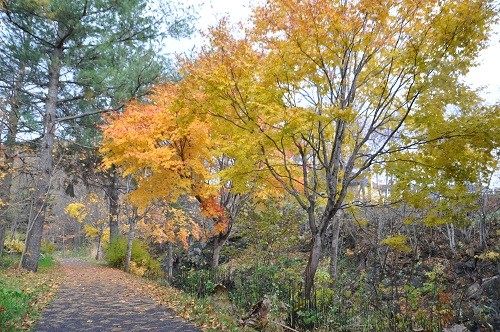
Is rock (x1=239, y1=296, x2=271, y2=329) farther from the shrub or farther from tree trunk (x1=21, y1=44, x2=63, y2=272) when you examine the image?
the shrub

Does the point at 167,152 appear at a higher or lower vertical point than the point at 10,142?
lower

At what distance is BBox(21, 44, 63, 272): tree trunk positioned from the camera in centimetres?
1227

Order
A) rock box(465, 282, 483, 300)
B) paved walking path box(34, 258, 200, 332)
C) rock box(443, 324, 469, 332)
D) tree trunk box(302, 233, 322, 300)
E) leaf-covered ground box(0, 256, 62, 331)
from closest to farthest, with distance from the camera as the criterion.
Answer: rock box(443, 324, 469, 332) → leaf-covered ground box(0, 256, 62, 331) → paved walking path box(34, 258, 200, 332) → tree trunk box(302, 233, 322, 300) → rock box(465, 282, 483, 300)

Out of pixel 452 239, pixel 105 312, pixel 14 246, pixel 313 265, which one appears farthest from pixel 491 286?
pixel 14 246

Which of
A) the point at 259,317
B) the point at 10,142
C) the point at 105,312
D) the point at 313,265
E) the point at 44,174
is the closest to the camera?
the point at 259,317

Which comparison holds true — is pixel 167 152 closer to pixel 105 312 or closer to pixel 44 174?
pixel 105 312

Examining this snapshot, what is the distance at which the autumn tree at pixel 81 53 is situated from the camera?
1133cm

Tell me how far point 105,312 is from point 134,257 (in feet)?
32.3

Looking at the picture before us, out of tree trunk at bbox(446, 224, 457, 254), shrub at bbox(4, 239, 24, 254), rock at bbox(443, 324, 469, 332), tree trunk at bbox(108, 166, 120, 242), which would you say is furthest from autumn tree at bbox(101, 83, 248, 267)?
shrub at bbox(4, 239, 24, 254)

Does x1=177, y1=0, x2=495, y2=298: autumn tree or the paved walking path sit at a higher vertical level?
x1=177, y1=0, x2=495, y2=298: autumn tree

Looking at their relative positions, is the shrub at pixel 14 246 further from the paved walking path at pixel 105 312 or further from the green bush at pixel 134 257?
the paved walking path at pixel 105 312

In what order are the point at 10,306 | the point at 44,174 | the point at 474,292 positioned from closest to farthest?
the point at 10,306 → the point at 474,292 → the point at 44,174

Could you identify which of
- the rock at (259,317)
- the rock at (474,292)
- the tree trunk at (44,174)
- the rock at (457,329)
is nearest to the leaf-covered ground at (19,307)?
the rock at (259,317)

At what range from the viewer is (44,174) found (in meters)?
12.4
